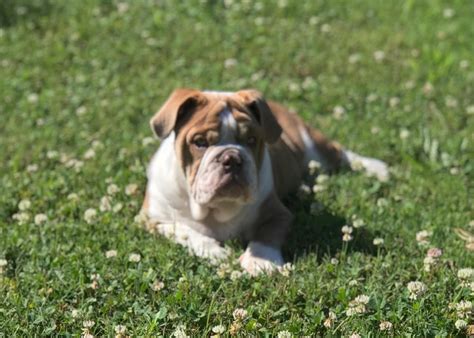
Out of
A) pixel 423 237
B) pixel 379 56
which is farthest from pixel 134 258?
pixel 379 56

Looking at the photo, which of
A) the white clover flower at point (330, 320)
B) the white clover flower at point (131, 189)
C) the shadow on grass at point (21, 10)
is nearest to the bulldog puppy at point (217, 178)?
the white clover flower at point (131, 189)

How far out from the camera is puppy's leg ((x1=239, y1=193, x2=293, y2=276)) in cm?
472

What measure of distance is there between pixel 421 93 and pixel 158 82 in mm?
2247

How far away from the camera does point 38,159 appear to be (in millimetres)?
6281

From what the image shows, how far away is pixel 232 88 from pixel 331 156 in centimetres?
147

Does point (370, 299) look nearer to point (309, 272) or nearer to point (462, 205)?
point (309, 272)

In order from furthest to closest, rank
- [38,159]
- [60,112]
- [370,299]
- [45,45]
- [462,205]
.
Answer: [45,45], [60,112], [38,159], [462,205], [370,299]

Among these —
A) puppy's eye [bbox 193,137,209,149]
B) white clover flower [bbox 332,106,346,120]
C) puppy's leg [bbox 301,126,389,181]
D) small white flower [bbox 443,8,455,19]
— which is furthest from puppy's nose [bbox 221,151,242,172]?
small white flower [bbox 443,8,455,19]

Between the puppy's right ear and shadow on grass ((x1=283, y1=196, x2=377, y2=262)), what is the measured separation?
0.94m

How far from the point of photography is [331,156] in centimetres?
639

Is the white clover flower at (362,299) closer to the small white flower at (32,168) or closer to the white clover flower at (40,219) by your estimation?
the white clover flower at (40,219)

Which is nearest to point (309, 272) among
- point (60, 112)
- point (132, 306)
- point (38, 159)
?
point (132, 306)

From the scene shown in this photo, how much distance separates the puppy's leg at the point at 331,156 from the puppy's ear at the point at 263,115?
122 centimetres

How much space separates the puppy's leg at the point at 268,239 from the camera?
4.72m
